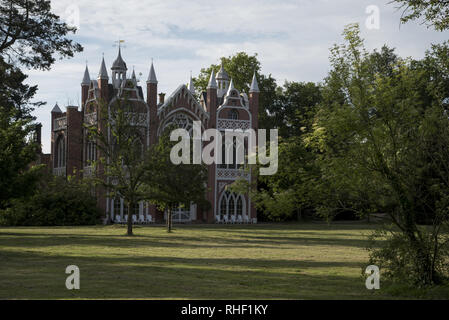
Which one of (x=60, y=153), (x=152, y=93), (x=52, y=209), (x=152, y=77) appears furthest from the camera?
(x=60, y=153)

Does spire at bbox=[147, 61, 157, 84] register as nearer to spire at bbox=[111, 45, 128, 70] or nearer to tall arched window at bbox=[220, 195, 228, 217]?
spire at bbox=[111, 45, 128, 70]

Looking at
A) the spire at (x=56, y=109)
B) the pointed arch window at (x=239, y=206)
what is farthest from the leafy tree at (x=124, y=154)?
the spire at (x=56, y=109)

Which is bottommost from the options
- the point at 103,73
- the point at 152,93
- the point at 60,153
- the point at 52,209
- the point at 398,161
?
the point at 52,209

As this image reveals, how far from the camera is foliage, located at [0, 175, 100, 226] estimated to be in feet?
140

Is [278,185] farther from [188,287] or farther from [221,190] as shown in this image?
[221,190]

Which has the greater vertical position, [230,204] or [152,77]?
[152,77]

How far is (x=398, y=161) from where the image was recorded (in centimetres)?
1219

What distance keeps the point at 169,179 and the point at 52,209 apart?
14455 millimetres

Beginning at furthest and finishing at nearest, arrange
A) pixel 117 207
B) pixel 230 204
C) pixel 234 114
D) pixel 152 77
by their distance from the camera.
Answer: pixel 234 114 < pixel 230 204 < pixel 152 77 < pixel 117 207

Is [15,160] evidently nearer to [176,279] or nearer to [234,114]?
[176,279]

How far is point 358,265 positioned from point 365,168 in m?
5.36

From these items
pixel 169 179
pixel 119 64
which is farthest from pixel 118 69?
pixel 169 179

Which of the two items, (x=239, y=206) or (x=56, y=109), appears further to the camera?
(x=56, y=109)
